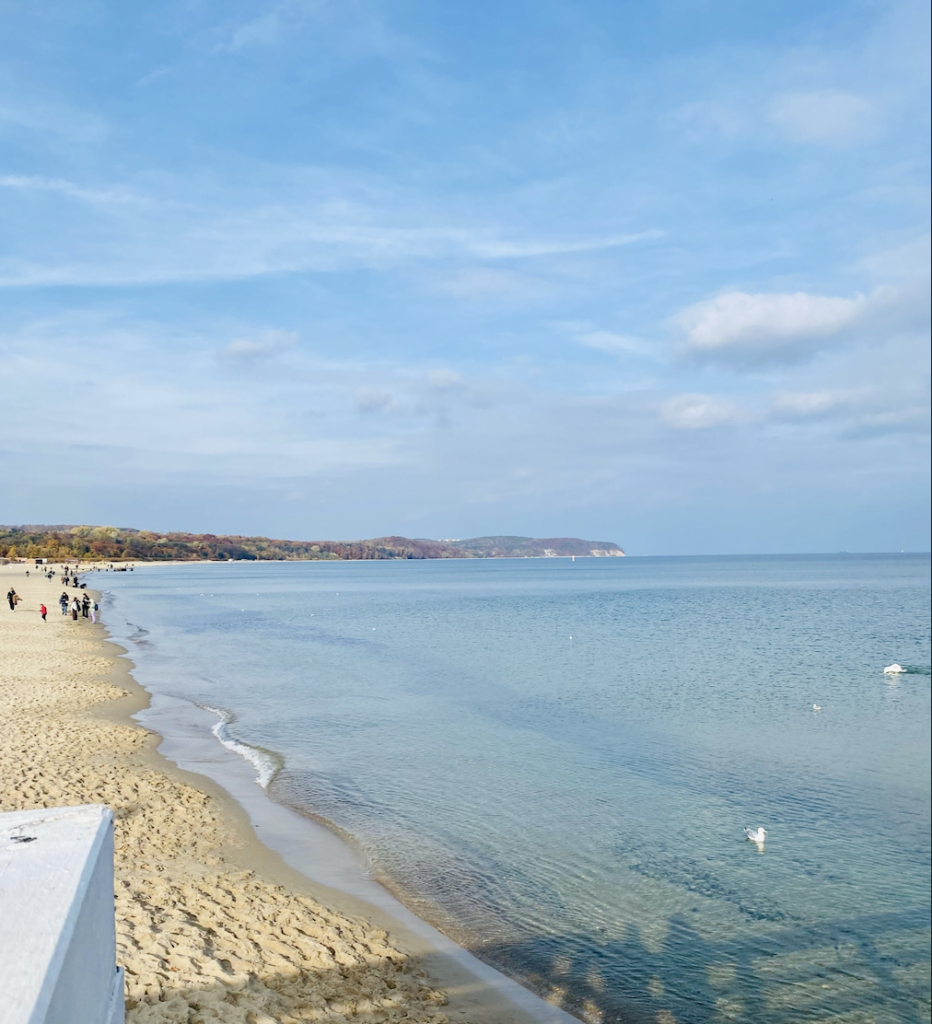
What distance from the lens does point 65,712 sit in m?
19.6

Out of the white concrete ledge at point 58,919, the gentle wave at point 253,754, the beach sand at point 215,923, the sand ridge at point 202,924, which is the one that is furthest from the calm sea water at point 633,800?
the white concrete ledge at point 58,919

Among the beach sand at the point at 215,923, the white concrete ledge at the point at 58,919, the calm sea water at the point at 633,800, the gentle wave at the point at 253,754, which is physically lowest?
the calm sea water at the point at 633,800

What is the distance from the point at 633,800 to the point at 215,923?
8934 millimetres

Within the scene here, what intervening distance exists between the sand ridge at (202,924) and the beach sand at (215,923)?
0.7 inches

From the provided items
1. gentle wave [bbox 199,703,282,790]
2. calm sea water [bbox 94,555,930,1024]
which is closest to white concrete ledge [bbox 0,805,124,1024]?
calm sea water [bbox 94,555,930,1024]

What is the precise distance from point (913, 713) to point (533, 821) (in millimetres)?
16635

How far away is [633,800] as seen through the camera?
15.0m

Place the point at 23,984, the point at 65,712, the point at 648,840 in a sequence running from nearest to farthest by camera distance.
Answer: the point at 23,984, the point at 648,840, the point at 65,712

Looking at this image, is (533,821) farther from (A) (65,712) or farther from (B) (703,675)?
(B) (703,675)

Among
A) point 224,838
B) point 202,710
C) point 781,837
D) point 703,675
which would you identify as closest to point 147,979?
point 224,838

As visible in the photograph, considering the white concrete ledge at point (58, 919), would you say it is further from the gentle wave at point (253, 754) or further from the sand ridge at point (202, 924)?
the gentle wave at point (253, 754)

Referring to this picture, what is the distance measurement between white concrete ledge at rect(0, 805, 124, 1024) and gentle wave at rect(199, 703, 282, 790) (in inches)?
536

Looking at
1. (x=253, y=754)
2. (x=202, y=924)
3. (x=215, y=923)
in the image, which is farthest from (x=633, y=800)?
(x=202, y=924)

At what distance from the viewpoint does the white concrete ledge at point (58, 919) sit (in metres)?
1.51
